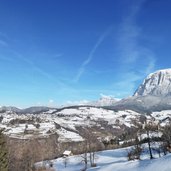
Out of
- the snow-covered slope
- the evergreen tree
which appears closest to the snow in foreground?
the snow-covered slope

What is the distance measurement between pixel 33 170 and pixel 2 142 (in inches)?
1561

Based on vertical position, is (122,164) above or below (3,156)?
below

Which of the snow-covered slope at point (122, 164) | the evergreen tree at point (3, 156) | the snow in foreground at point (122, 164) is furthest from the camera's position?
the evergreen tree at point (3, 156)

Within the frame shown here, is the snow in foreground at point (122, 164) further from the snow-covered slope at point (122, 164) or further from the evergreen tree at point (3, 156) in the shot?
the evergreen tree at point (3, 156)

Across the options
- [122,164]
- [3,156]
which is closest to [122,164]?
[122,164]

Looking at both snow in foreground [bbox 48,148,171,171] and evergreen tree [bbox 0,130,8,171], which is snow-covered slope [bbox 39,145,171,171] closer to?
snow in foreground [bbox 48,148,171,171]

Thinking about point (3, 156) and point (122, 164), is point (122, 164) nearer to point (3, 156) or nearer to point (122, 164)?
point (122, 164)

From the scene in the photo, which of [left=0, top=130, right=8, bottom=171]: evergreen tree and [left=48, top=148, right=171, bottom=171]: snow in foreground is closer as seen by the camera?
[left=48, top=148, right=171, bottom=171]: snow in foreground

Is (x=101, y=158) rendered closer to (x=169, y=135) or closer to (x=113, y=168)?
(x=169, y=135)

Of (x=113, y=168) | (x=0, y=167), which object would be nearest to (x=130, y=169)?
(x=113, y=168)

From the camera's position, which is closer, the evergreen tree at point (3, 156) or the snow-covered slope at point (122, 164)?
→ the snow-covered slope at point (122, 164)

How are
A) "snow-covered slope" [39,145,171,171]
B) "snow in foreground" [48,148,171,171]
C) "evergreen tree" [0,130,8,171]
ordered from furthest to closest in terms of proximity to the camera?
"evergreen tree" [0,130,8,171], "snow-covered slope" [39,145,171,171], "snow in foreground" [48,148,171,171]

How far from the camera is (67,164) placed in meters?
144

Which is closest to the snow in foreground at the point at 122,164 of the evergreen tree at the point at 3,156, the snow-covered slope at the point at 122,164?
the snow-covered slope at the point at 122,164
